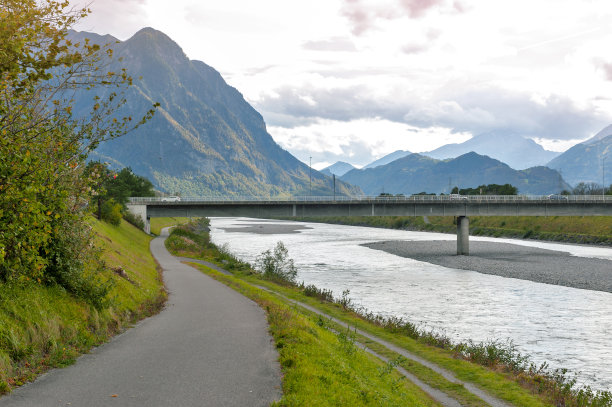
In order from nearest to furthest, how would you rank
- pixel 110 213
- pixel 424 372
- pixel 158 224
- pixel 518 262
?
pixel 424 372 → pixel 110 213 → pixel 518 262 → pixel 158 224

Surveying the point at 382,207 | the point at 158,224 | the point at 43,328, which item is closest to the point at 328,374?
the point at 43,328

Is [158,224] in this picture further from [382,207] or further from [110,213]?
[382,207]

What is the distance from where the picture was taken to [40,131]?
14875mm

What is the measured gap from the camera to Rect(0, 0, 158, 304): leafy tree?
12.2 m

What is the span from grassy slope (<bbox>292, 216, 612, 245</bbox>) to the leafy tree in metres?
99.1

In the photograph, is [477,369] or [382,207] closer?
[477,369]

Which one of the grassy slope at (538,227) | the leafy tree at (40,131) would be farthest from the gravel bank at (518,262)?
the leafy tree at (40,131)

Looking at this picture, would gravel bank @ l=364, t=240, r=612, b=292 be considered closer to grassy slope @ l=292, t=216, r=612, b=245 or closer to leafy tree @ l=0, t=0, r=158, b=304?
grassy slope @ l=292, t=216, r=612, b=245

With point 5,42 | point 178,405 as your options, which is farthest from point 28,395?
point 5,42

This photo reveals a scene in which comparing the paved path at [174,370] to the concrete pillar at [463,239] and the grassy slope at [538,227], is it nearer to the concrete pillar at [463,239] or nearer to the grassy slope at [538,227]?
the concrete pillar at [463,239]

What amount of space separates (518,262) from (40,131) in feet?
218

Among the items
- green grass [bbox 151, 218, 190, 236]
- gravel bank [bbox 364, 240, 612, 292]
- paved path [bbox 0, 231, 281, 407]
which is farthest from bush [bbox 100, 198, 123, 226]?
paved path [bbox 0, 231, 281, 407]

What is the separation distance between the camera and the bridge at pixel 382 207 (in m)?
85.2

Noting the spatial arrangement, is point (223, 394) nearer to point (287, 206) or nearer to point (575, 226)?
point (287, 206)
